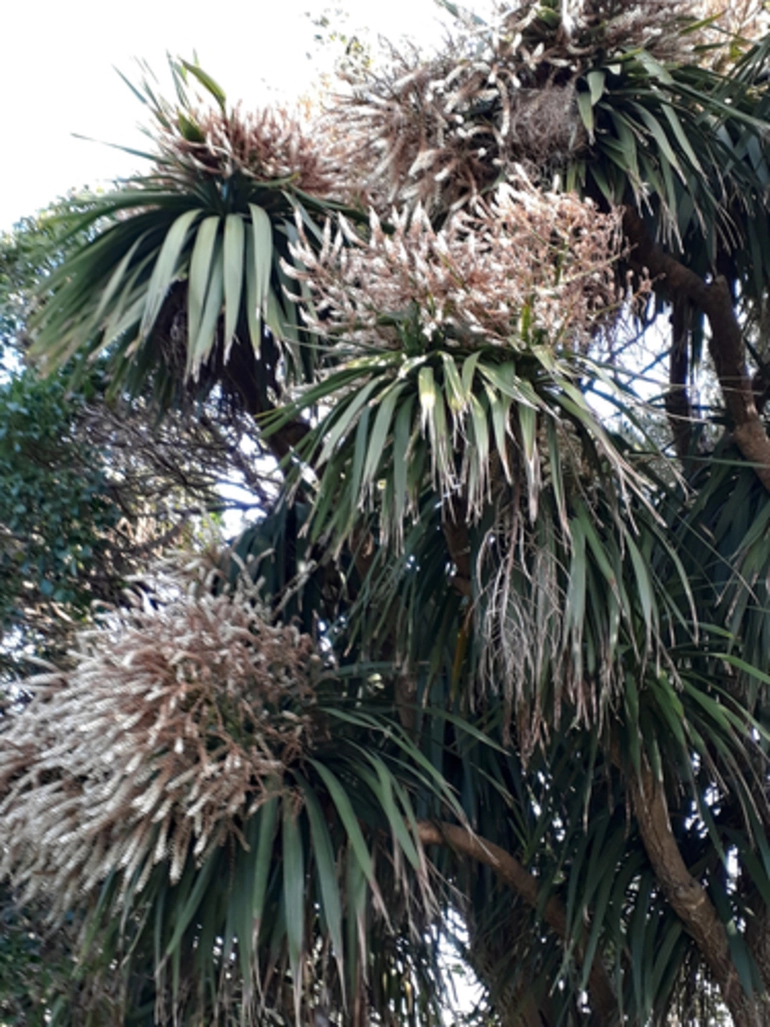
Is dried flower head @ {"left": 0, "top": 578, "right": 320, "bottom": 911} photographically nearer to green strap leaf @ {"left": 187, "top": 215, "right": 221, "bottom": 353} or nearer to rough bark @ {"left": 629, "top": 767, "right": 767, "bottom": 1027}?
green strap leaf @ {"left": 187, "top": 215, "right": 221, "bottom": 353}

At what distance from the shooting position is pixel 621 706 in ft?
9.70

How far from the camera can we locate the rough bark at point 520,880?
3.04m

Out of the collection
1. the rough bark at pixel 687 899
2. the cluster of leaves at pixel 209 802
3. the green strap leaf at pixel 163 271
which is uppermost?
the green strap leaf at pixel 163 271

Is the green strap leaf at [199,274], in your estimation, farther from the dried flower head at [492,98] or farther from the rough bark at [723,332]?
the rough bark at [723,332]

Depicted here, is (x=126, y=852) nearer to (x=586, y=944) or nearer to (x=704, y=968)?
(x=586, y=944)

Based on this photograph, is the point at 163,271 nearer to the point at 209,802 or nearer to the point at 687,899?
the point at 209,802

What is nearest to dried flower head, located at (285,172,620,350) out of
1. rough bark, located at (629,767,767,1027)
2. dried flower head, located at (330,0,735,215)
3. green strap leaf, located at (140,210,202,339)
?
green strap leaf, located at (140,210,202,339)

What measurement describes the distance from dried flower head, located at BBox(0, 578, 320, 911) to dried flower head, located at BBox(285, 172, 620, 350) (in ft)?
2.37

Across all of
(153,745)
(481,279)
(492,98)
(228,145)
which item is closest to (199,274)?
(228,145)

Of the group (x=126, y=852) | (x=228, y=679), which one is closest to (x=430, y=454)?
(x=228, y=679)

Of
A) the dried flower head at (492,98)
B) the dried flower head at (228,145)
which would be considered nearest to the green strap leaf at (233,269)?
the dried flower head at (228,145)

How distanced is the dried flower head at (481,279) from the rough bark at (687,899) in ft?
3.47

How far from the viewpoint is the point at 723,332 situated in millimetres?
3430

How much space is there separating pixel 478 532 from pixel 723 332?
107 centimetres
